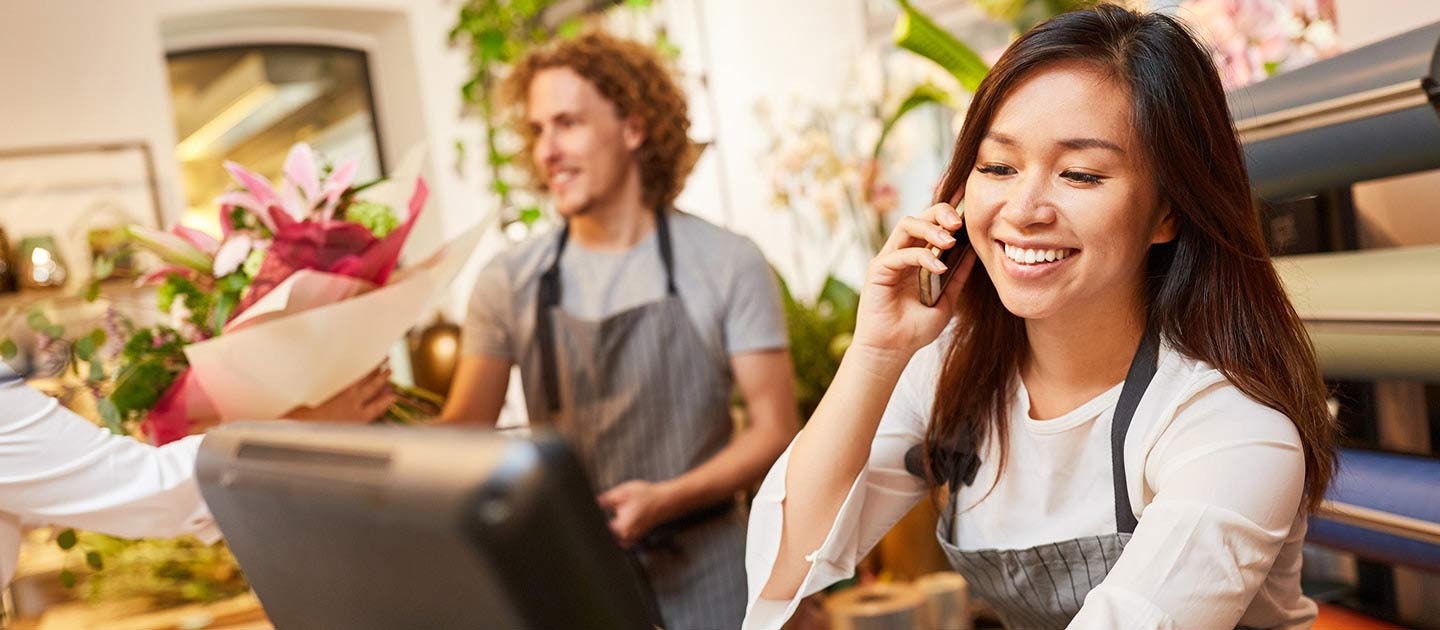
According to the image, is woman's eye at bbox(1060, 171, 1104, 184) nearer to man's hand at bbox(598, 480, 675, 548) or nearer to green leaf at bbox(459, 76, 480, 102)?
man's hand at bbox(598, 480, 675, 548)

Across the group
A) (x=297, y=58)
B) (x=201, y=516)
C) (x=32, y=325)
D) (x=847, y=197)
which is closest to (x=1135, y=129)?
(x=201, y=516)

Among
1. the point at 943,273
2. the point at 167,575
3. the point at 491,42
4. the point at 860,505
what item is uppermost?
the point at 491,42

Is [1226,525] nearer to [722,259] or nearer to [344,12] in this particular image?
[722,259]

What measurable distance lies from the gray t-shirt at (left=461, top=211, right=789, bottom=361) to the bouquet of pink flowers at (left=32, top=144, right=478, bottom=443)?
1.41ft

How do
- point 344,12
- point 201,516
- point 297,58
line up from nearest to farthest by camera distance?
point 201,516, point 344,12, point 297,58

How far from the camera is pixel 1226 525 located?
1022 millimetres

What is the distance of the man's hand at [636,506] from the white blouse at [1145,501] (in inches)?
23.0

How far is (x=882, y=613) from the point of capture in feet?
8.98

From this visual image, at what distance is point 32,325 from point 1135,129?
4.22ft

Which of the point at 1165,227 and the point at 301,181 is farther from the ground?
the point at 301,181

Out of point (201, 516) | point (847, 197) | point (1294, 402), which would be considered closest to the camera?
point (1294, 402)

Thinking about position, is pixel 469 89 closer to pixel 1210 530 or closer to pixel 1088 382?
pixel 1088 382

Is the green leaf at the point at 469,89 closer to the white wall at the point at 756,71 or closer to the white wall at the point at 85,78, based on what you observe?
the white wall at the point at 756,71

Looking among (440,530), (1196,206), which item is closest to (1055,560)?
(1196,206)
